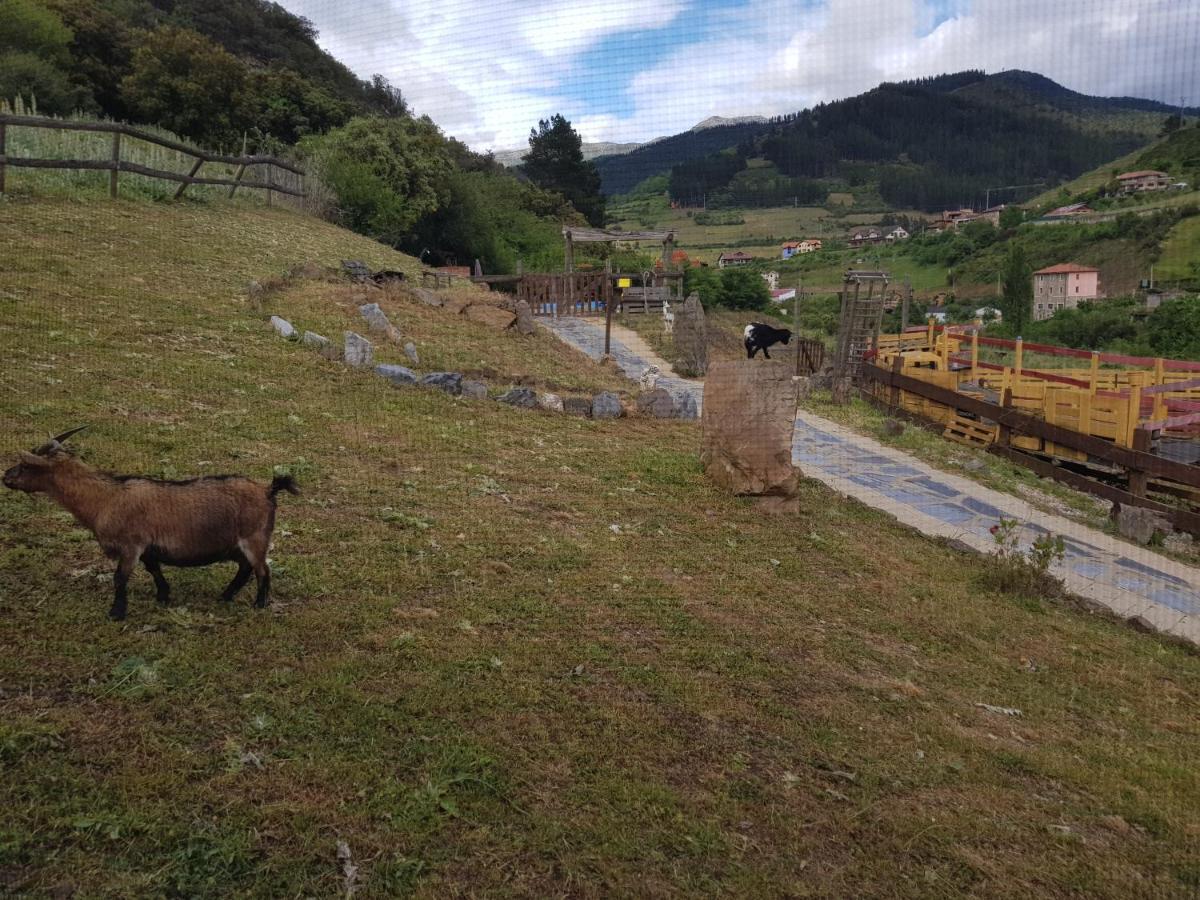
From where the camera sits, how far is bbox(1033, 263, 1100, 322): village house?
117 ft

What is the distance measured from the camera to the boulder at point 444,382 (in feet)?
31.9

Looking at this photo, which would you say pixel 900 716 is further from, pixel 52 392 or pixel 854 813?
pixel 52 392

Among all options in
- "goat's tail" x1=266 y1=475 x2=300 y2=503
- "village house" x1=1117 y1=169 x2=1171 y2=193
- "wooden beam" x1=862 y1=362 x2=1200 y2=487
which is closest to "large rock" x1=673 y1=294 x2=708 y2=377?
"wooden beam" x1=862 y1=362 x2=1200 y2=487

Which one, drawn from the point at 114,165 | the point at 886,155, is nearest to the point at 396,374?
Answer: the point at 114,165

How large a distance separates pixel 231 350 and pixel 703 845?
322 inches

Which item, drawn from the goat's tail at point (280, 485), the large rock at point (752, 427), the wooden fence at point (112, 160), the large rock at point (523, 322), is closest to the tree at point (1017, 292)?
the large rock at point (523, 322)

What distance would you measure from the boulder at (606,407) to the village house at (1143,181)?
1629 inches

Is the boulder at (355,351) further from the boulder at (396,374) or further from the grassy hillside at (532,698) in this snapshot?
the grassy hillside at (532,698)

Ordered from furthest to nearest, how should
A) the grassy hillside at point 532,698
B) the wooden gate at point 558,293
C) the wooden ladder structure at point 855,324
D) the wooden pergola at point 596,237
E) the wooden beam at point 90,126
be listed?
1. the wooden pergola at point 596,237
2. the wooden gate at point 558,293
3. the wooden ladder structure at point 855,324
4. the wooden beam at point 90,126
5. the grassy hillside at point 532,698

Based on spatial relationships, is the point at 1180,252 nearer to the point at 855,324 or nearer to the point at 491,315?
the point at 855,324

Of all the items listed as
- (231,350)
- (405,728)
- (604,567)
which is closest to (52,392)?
(231,350)

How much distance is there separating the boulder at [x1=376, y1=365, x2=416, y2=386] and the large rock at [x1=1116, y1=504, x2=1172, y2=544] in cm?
891

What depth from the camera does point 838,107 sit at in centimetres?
3325

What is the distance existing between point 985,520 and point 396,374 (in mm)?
7112
